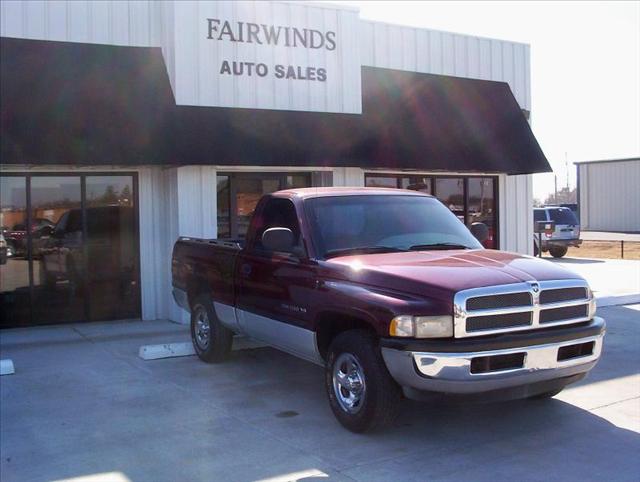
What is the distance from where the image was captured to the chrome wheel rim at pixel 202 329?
8.30m

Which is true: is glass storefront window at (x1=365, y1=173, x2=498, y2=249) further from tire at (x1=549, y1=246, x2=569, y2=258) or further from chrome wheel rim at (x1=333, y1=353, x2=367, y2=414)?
tire at (x1=549, y1=246, x2=569, y2=258)

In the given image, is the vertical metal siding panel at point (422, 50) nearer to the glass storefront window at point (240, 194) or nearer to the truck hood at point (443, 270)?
the glass storefront window at point (240, 194)

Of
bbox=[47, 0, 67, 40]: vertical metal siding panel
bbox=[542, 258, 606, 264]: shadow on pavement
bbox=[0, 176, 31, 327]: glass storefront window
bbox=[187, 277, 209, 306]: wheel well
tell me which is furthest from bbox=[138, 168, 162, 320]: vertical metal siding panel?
bbox=[542, 258, 606, 264]: shadow on pavement

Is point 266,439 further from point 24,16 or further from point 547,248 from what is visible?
point 547,248

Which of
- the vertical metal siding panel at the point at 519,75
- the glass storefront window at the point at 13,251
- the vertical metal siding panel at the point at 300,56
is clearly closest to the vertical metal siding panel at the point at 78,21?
the glass storefront window at the point at 13,251

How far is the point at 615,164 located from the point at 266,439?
154 feet

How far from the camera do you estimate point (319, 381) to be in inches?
294

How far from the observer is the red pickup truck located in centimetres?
496

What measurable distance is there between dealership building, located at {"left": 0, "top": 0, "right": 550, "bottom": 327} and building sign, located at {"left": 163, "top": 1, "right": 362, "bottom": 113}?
0.02 meters

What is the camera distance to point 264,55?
11828mm

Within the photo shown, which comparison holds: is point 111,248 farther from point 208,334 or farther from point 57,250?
point 208,334

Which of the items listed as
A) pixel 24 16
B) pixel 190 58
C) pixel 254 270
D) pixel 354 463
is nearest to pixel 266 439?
pixel 354 463

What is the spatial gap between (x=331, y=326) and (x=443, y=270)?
121cm

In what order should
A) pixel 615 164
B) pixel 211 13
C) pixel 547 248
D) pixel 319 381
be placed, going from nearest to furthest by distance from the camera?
pixel 319 381
pixel 211 13
pixel 547 248
pixel 615 164
